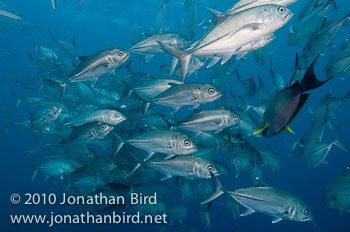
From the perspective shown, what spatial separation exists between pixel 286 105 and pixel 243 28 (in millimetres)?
1078

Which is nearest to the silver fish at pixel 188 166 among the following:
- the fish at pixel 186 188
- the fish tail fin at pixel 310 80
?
the fish at pixel 186 188

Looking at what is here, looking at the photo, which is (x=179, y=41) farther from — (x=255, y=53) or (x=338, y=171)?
(x=338, y=171)

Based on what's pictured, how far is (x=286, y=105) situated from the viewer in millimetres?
1791

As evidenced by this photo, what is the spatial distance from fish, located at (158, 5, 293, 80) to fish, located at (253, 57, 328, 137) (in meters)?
0.96

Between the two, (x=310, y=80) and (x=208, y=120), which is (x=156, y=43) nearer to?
(x=208, y=120)

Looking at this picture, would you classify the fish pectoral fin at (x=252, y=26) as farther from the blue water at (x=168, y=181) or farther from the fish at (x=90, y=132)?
the blue water at (x=168, y=181)

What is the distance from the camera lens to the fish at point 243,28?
2463 mm

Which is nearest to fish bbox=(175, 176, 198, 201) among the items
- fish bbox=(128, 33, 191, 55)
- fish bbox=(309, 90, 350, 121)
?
fish bbox=(128, 33, 191, 55)

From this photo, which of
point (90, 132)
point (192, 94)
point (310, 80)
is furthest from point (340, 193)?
point (90, 132)

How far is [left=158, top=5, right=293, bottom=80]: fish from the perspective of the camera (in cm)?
246

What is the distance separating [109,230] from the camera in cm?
1678

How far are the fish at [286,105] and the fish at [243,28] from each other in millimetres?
964

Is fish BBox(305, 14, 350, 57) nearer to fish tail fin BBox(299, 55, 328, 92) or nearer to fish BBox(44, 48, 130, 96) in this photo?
fish tail fin BBox(299, 55, 328, 92)

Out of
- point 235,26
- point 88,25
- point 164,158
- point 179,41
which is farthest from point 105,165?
point 88,25
